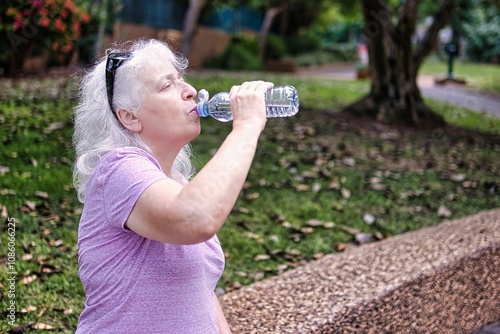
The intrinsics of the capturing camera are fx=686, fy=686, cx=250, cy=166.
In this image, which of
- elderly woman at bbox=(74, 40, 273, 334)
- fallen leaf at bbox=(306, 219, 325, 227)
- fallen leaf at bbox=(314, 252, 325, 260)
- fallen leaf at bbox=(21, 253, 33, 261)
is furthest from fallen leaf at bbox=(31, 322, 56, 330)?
fallen leaf at bbox=(306, 219, 325, 227)

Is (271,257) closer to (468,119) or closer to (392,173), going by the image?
(392,173)

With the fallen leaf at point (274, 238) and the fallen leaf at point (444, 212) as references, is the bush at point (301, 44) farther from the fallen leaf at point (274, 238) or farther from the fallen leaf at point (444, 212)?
the fallen leaf at point (274, 238)

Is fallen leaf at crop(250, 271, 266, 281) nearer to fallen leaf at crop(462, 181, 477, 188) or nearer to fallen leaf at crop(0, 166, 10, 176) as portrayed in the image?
fallen leaf at crop(0, 166, 10, 176)

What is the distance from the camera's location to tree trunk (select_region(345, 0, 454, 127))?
10555mm

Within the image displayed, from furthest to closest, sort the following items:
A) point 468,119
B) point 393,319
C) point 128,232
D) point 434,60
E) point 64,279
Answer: point 434,60
point 468,119
point 64,279
point 393,319
point 128,232

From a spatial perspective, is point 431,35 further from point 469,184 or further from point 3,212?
point 3,212

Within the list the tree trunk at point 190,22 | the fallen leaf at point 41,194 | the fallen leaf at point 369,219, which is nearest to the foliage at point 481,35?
the tree trunk at point 190,22

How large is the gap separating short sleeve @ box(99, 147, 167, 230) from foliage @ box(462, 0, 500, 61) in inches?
1462

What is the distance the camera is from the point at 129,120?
76.5 inches

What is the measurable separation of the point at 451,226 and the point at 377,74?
20.3 feet

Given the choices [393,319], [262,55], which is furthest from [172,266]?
[262,55]

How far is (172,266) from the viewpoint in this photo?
1.87 m

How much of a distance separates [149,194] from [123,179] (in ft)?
0.36

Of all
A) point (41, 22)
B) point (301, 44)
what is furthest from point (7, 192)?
point (301, 44)
